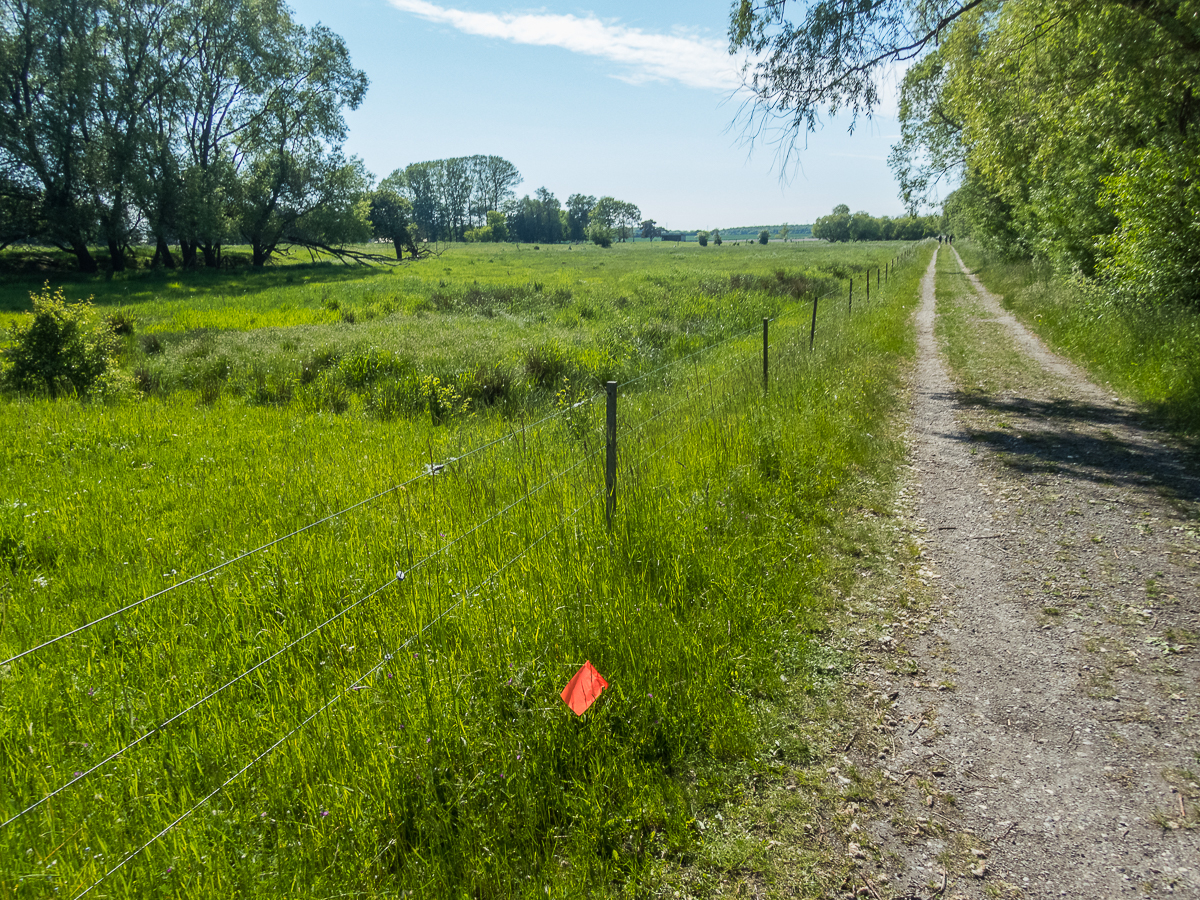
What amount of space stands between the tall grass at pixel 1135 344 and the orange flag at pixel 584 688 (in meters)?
9.37

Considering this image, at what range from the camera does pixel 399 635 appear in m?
3.93

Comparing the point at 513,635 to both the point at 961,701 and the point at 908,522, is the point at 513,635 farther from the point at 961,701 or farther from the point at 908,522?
the point at 908,522

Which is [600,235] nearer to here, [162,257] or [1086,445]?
[162,257]

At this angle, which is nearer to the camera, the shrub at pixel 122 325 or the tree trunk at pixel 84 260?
the shrub at pixel 122 325

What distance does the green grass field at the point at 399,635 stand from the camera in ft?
9.04

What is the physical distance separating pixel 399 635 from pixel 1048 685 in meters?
4.12

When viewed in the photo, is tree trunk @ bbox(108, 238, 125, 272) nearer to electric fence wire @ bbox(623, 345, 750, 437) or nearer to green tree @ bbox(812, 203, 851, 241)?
electric fence wire @ bbox(623, 345, 750, 437)

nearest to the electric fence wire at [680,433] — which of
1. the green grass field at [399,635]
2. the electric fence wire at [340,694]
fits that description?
the green grass field at [399,635]

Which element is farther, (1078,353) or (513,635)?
(1078,353)

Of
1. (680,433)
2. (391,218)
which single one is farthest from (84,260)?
(680,433)

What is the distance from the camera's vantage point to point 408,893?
2.55 meters

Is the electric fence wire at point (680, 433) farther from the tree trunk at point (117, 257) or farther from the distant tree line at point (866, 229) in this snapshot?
the distant tree line at point (866, 229)

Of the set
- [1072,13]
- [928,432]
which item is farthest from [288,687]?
[1072,13]

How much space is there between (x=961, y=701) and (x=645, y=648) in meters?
2.00
